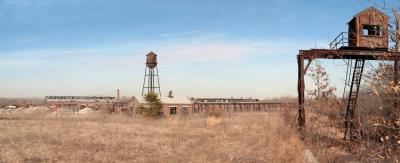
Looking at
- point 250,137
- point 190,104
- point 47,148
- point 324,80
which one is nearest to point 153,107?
point 190,104

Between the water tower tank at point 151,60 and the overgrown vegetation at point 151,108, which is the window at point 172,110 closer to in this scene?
the water tower tank at point 151,60

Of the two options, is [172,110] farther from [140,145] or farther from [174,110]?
[140,145]

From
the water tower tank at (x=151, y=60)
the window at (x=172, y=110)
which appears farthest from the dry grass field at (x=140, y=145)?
the water tower tank at (x=151, y=60)

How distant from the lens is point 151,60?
50469 mm

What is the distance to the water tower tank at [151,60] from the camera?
165 feet

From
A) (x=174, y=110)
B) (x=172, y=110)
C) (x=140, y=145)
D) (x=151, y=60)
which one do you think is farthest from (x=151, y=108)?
(x=140, y=145)

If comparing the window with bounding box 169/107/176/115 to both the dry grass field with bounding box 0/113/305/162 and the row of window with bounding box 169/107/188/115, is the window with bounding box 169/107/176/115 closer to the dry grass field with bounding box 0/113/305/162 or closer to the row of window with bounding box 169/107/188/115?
the row of window with bounding box 169/107/188/115

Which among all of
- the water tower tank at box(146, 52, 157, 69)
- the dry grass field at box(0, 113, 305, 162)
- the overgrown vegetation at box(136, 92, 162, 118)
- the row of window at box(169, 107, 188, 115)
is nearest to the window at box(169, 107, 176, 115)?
the row of window at box(169, 107, 188, 115)

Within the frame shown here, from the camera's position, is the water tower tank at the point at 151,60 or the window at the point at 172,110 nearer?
the window at the point at 172,110

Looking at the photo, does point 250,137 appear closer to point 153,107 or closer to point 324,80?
point 324,80

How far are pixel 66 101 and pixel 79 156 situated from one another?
52.3 metres

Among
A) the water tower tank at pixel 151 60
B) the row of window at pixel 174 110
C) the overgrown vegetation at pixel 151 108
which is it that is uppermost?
the water tower tank at pixel 151 60

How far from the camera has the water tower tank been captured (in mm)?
50250

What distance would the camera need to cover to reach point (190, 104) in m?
49.6
